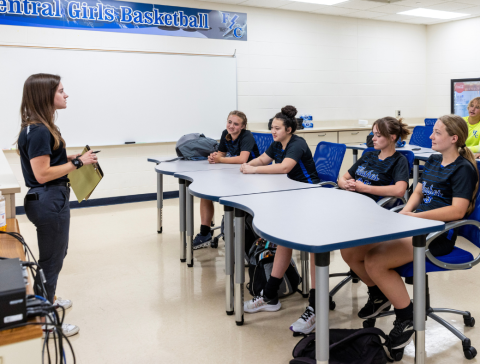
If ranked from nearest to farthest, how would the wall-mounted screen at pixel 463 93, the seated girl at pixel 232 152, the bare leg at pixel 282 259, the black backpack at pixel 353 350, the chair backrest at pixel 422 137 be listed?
1. the black backpack at pixel 353 350
2. the bare leg at pixel 282 259
3. the seated girl at pixel 232 152
4. the chair backrest at pixel 422 137
5. the wall-mounted screen at pixel 463 93

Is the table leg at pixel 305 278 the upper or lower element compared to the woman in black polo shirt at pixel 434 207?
lower

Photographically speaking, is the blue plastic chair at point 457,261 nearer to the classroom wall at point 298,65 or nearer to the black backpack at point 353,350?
the black backpack at point 353,350

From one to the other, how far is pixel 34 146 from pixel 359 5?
569 centimetres

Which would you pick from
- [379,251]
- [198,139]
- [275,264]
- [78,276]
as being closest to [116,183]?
[198,139]

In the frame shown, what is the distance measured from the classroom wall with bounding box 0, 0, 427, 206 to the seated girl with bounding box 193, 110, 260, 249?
88.2 inches

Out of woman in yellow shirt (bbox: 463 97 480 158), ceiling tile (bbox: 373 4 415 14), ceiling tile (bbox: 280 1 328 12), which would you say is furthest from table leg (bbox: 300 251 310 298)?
ceiling tile (bbox: 373 4 415 14)

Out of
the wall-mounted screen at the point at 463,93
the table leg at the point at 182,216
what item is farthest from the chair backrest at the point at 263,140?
the wall-mounted screen at the point at 463,93

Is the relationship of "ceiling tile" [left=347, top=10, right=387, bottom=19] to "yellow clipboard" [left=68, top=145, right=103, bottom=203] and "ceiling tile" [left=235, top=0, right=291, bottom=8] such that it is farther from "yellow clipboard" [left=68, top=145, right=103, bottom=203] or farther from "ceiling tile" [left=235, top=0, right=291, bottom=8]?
"yellow clipboard" [left=68, top=145, right=103, bottom=203]

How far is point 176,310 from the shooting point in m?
2.79

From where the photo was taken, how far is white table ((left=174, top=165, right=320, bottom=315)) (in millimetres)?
2608

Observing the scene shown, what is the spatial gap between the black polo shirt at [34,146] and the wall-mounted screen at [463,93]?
6770 millimetres

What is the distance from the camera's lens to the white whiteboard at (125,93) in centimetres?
511

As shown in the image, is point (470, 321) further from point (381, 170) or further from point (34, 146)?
point (34, 146)

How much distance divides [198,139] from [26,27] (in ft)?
8.36
